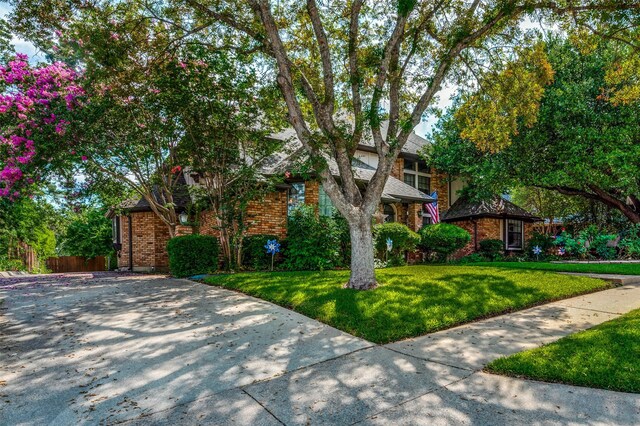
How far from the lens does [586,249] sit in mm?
16125

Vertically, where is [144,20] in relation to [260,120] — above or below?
above

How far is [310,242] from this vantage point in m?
11.3

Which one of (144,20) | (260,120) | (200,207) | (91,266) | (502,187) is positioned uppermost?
(144,20)

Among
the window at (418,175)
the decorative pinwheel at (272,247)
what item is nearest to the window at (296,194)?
the decorative pinwheel at (272,247)

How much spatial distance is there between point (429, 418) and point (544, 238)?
715 inches

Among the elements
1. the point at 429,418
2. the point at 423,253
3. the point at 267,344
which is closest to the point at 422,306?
the point at 267,344

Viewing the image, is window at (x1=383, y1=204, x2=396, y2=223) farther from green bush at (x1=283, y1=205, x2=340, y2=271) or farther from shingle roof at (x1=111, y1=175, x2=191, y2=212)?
shingle roof at (x1=111, y1=175, x2=191, y2=212)

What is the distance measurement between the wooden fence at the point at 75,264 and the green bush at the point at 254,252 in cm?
1439

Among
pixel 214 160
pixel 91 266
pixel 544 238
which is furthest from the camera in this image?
pixel 91 266

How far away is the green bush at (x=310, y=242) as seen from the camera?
11266 millimetres

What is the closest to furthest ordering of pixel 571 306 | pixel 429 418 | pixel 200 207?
pixel 429 418
pixel 571 306
pixel 200 207

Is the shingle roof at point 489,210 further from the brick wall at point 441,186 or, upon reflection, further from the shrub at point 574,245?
the shrub at point 574,245

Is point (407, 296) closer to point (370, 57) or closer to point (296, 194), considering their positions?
point (370, 57)

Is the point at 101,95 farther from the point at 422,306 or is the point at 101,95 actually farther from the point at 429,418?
the point at 429,418
